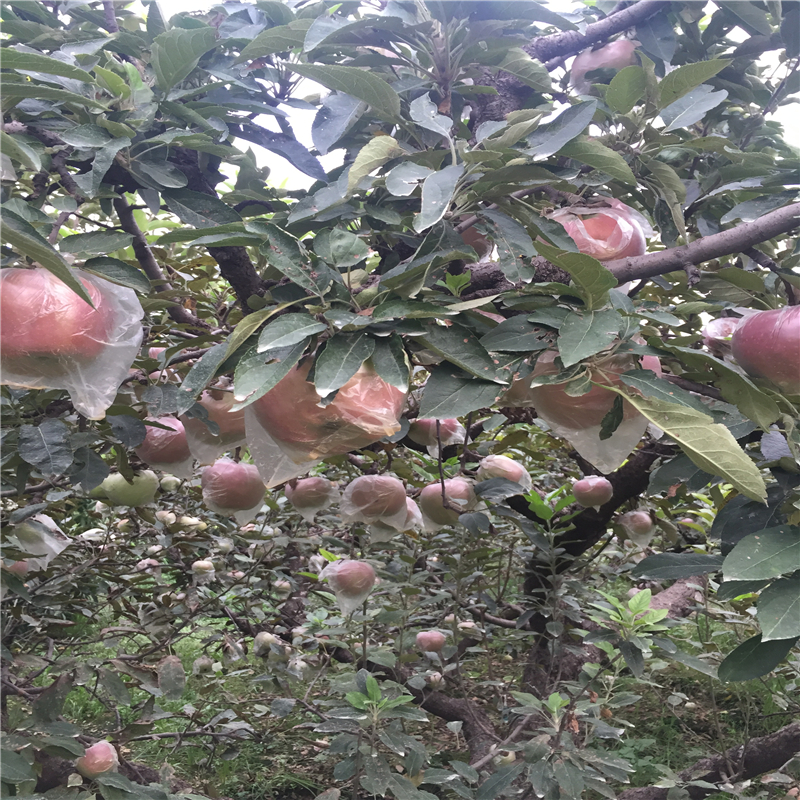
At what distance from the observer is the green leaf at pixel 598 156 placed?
89 cm

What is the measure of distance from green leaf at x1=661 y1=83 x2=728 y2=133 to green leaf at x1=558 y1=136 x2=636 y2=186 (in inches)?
4.6

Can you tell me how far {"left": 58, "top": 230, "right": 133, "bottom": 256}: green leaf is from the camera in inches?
36.0

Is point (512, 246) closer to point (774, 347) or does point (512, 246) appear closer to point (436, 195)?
point (436, 195)

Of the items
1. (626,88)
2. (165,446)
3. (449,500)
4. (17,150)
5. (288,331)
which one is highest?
(626,88)

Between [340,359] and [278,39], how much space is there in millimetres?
557

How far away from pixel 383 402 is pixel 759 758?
1517 millimetres

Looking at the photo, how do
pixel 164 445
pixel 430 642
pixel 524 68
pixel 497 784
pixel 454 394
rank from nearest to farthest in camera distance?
pixel 454 394 < pixel 524 68 < pixel 497 784 < pixel 164 445 < pixel 430 642

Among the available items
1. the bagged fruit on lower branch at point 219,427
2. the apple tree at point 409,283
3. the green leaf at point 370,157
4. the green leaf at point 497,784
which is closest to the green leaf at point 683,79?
the apple tree at point 409,283

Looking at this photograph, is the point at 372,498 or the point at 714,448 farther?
the point at 372,498

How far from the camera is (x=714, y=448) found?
743 mm

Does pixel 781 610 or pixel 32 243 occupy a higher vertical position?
pixel 32 243

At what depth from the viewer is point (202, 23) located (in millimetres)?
1072

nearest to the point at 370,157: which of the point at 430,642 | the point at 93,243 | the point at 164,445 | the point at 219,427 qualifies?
the point at 93,243

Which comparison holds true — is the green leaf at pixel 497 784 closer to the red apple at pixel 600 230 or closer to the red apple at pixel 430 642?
the red apple at pixel 430 642
